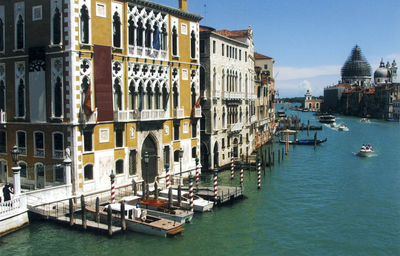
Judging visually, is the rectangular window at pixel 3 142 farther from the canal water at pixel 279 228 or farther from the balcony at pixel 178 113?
the balcony at pixel 178 113

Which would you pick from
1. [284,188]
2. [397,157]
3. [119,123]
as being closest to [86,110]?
[119,123]

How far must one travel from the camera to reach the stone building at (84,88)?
2225 centimetres

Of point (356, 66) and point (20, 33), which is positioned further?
point (356, 66)

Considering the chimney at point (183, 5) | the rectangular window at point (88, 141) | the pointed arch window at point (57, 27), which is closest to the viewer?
the pointed arch window at point (57, 27)

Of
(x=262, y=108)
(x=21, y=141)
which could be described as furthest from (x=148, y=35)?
(x=262, y=108)

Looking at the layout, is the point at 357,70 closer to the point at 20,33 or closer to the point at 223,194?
the point at 223,194

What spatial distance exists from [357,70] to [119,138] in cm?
17871

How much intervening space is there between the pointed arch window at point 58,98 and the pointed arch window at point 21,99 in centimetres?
248

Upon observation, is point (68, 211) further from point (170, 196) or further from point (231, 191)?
point (231, 191)

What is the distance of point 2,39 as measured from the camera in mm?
24750

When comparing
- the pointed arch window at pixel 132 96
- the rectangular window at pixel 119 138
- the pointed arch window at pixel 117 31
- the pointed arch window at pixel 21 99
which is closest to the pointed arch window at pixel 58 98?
the pointed arch window at pixel 21 99

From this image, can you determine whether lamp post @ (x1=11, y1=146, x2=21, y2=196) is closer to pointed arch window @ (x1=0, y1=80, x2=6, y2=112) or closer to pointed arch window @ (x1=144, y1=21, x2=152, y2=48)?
pointed arch window @ (x1=0, y1=80, x2=6, y2=112)

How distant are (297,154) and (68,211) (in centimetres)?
3240

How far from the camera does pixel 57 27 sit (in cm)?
2239
